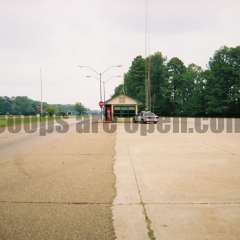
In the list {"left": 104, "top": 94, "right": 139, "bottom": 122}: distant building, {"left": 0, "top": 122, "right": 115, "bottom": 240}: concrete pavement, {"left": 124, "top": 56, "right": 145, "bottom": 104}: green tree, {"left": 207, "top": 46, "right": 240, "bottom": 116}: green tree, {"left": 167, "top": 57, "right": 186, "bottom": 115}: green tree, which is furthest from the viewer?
{"left": 124, "top": 56, "right": 145, "bottom": 104}: green tree

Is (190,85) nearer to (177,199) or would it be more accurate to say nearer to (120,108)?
(120,108)

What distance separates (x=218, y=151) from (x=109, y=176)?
6.82 metres

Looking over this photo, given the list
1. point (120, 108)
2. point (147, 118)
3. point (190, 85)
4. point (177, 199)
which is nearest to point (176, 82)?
point (190, 85)

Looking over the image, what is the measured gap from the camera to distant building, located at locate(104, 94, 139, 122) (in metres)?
52.5

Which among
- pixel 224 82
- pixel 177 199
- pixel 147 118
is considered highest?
pixel 224 82

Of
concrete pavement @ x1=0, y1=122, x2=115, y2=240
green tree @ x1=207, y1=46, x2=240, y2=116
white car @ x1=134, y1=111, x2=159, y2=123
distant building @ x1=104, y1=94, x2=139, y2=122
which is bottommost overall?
concrete pavement @ x1=0, y1=122, x2=115, y2=240

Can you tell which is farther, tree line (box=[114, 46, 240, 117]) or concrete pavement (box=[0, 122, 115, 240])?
tree line (box=[114, 46, 240, 117])

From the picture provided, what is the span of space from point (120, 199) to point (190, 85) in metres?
94.2

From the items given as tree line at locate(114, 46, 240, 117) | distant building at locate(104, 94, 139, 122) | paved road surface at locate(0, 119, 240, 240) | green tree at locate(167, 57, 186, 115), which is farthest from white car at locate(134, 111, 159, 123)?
green tree at locate(167, 57, 186, 115)

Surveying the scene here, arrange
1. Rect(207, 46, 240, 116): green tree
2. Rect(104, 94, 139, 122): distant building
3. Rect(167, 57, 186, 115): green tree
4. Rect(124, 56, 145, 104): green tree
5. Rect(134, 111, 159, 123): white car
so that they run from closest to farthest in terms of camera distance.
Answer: Rect(134, 111, 159, 123): white car, Rect(104, 94, 139, 122): distant building, Rect(207, 46, 240, 116): green tree, Rect(167, 57, 186, 115): green tree, Rect(124, 56, 145, 104): green tree

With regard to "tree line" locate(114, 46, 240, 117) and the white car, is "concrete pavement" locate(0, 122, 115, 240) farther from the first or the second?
"tree line" locate(114, 46, 240, 117)

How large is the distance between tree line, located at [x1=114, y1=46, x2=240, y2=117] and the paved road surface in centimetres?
6862

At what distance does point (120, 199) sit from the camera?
6672 millimetres

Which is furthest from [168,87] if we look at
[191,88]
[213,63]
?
[213,63]
